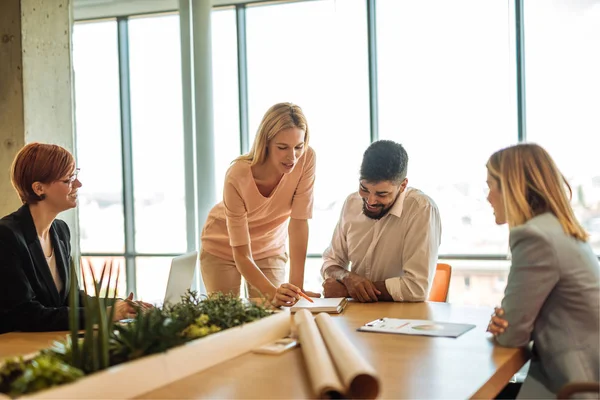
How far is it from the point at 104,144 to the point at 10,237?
4640mm

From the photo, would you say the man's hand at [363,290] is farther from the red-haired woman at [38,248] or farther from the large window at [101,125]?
the large window at [101,125]

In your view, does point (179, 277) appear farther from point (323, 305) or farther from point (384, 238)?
point (384, 238)

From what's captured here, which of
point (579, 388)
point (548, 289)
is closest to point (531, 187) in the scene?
point (548, 289)

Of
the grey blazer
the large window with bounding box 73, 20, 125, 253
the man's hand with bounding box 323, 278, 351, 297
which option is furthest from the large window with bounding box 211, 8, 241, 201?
the grey blazer

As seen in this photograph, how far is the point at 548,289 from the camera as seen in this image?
2043 mm

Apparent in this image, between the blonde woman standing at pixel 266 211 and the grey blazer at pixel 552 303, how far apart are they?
4.20 ft

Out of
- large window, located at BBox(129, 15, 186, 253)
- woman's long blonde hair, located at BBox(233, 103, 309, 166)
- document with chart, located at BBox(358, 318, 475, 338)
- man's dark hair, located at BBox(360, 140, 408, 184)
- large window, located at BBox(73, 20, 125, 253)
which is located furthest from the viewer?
large window, located at BBox(73, 20, 125, 253)

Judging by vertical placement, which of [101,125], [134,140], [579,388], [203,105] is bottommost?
[579,388]

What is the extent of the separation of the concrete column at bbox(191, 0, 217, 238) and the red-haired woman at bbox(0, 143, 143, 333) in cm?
348

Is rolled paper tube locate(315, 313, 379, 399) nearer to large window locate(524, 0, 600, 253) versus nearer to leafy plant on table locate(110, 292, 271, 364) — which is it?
leafy plant on table locate(110, 292, 271, 364)

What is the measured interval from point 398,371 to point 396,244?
5.05 feet

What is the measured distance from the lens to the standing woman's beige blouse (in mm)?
3387

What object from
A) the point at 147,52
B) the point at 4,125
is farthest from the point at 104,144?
the point at 4,125

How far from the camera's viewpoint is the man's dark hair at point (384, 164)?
10.3 feet
